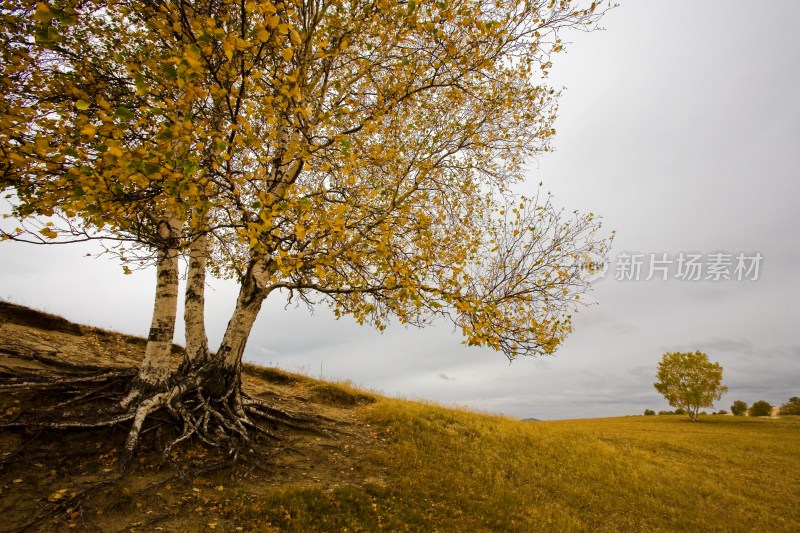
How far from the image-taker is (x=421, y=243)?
36.4ft

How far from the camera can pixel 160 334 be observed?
1055cm

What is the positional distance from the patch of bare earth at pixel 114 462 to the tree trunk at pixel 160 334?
0.89 meters

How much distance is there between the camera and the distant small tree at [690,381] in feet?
170

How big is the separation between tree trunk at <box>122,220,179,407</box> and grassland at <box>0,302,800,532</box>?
174 cm

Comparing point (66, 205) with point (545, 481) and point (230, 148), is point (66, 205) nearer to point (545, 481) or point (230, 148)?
point (230, 148)

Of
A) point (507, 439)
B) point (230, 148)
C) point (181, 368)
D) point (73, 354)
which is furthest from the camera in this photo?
point (507, 439)

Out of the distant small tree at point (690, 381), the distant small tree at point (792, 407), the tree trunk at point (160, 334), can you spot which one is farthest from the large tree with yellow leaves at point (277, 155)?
the distant small tree at point (792, 407)

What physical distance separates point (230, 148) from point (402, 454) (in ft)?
35.5

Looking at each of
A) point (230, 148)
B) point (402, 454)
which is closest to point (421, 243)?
point (230, 148)

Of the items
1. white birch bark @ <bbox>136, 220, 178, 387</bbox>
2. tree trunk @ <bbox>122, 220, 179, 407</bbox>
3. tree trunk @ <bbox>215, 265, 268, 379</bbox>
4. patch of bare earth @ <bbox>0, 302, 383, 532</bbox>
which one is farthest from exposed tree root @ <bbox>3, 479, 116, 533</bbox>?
tree trunk @ <bbox>215, 265, 268, 379</bbox>

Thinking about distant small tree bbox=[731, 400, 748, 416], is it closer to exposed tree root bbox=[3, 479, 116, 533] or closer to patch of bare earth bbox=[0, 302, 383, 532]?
patch of bare earth bbox=[0, 302, 383, 532]

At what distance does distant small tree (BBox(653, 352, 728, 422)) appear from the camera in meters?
51.9

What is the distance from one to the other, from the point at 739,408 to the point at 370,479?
85304mm

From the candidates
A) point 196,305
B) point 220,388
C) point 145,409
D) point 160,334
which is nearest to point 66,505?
point 145,409
